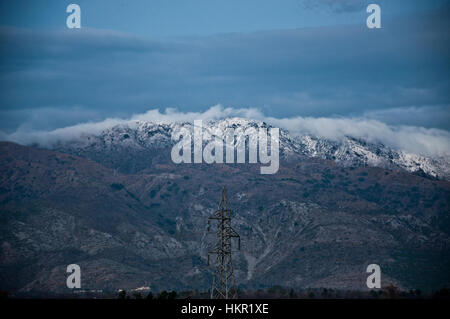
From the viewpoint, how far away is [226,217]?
11931 centimetres
